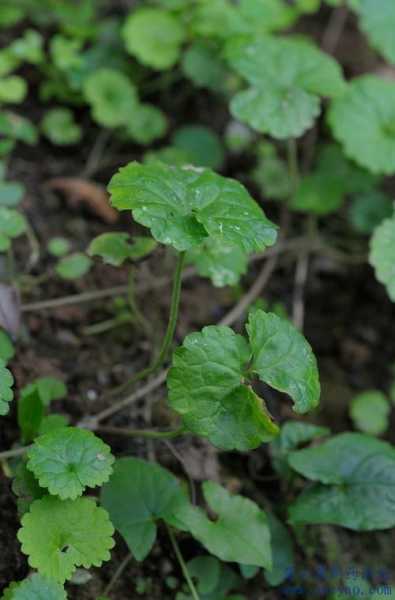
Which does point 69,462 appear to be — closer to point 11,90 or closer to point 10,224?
point 10,224

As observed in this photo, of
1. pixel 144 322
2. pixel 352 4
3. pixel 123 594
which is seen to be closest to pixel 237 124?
pixel 352 4

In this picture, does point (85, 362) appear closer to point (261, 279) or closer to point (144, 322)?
point (144, 322)

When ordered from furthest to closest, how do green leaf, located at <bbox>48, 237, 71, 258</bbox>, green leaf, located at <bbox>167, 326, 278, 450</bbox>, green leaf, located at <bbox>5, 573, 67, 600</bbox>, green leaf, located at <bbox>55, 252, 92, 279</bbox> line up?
1. green leaf, located at <bbox>48, 237, 71, 258</bbox>
2. green leaf, located at <bbox>55, 252, 92, 279</bbox>
3. green leaf, located at <bbox>167, 326, 278, 450</bbox>
4. green leaf, located at <bbox>5, 573, 67, 600</bbox>

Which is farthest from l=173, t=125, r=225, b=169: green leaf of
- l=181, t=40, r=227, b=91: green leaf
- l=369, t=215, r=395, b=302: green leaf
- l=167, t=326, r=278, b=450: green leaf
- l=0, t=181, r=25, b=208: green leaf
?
l=167, t=326, r=278, b=450: green leaf

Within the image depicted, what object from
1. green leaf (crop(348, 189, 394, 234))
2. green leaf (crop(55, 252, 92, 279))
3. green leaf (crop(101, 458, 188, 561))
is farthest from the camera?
green leaf (crop(348, 189, 394, 234))

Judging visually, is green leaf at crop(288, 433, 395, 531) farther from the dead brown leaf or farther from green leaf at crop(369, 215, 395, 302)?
the dead brown leaf
